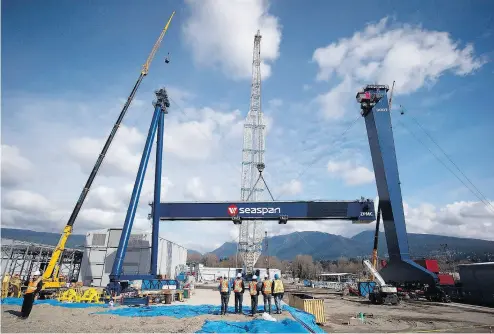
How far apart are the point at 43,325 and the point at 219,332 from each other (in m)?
6.90

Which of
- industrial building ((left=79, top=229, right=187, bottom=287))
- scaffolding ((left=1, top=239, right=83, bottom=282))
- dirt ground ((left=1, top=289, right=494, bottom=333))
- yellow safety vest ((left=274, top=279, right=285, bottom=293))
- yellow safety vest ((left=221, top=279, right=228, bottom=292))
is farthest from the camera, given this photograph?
industrial building ((left=79, top=229, right=187, bottom=287))

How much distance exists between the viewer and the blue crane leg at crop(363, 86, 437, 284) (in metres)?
25.8

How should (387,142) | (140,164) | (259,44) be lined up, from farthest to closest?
A: (259,44) < (387,142) < (140,164)

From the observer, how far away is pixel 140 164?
84.2 ft

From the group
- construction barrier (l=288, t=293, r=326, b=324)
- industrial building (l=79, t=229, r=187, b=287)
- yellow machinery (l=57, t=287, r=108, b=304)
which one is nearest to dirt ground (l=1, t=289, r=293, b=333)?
construction barrier (l=288, t=293, r=326, b=324)

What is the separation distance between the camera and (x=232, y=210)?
32.9m

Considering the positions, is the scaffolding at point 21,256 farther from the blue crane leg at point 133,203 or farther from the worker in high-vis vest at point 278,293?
the worker in high-vis vest at point 278,293

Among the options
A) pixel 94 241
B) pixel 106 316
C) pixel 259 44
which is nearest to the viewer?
pixel 106 316

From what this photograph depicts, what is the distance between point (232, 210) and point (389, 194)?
54.0 feet

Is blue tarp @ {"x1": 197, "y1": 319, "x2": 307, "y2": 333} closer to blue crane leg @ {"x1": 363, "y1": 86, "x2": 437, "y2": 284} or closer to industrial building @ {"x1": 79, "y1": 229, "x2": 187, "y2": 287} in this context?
blue crane leg @ {"x1": 363, "y1": 86, "x2": 437, "y2": 284}

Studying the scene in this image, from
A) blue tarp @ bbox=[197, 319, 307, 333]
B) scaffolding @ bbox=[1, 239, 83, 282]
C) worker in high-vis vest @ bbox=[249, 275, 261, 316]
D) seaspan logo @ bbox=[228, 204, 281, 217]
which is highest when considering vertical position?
seaspan logo @ bbox=[228, 204, 281, 217]

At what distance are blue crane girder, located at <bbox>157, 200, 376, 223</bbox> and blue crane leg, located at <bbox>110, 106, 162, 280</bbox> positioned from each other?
27.7ft

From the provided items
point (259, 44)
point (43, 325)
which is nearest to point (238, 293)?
point (43, 325)

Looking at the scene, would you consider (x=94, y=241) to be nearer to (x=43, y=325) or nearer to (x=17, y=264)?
(x=17, y=264)
